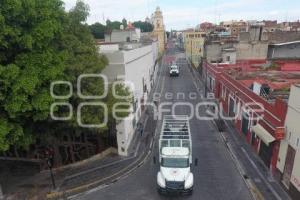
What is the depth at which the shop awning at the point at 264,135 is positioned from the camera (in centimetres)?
1934

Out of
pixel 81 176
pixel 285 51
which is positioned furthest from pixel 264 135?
pixel 285 51

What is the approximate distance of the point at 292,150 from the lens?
17344 mm

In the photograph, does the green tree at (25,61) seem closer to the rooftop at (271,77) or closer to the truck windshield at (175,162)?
the truck windshield at (175,162)

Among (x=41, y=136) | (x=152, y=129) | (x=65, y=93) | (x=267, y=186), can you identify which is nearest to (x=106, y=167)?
(x=41, y=136)

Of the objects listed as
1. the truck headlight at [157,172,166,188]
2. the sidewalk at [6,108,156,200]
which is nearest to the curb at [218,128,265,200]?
the truck headlight at [157,172,166,188]

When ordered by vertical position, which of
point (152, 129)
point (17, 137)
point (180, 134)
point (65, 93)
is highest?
point (65, 93)

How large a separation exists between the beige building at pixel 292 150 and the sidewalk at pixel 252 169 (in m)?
0.79

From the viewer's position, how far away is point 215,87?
41.8m

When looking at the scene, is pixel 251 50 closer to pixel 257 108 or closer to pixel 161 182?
pixel 257 108

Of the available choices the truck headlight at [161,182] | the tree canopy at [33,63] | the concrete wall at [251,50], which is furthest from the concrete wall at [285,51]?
the tree canopy at [33,63]

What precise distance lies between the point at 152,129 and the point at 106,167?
364 inches

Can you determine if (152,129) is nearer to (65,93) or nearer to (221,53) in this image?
(65,93)

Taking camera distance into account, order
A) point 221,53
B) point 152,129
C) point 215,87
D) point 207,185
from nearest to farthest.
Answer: point 207,185, point 152,129, point 215,87, point 221,53

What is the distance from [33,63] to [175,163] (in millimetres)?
10453
